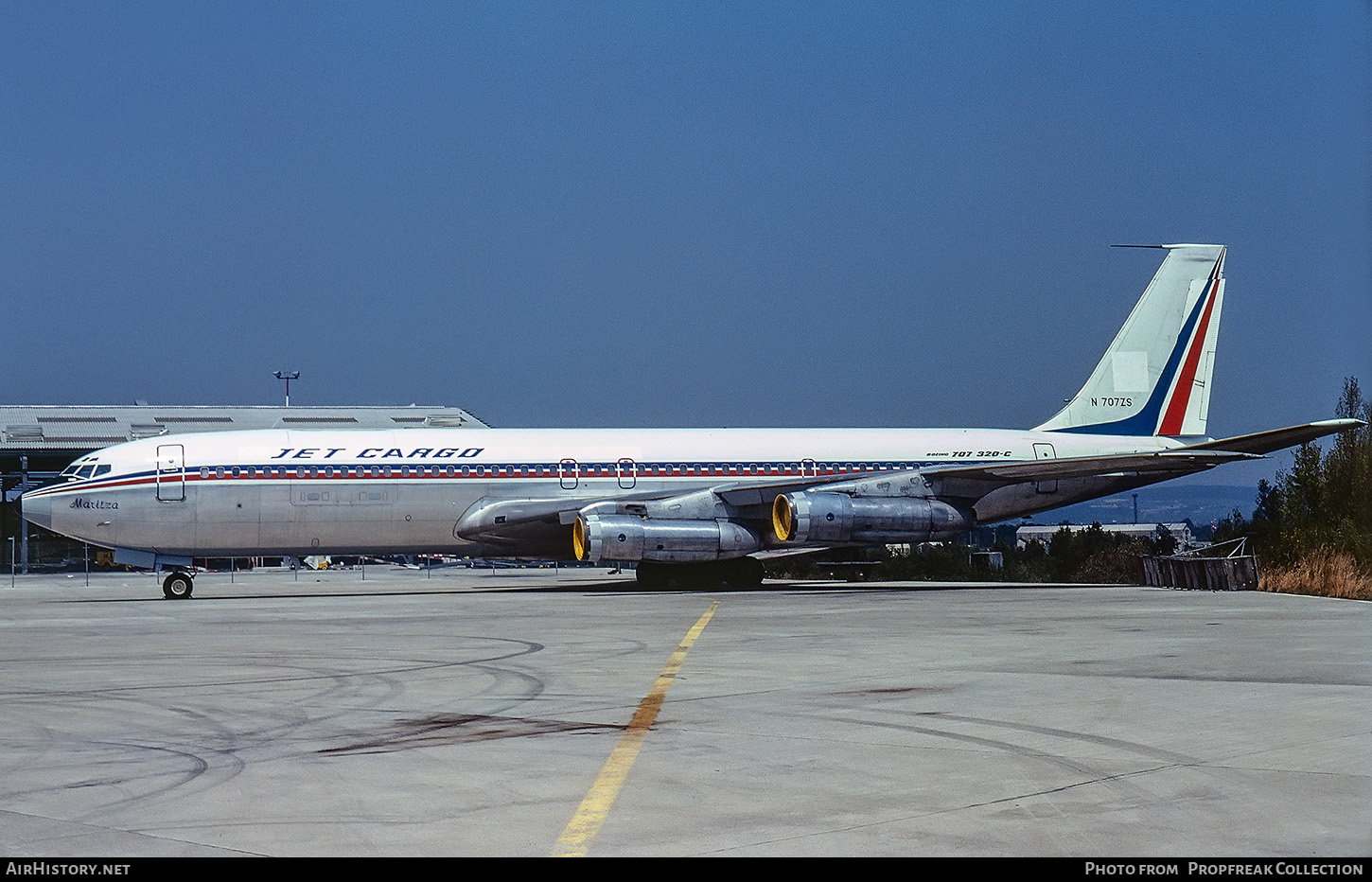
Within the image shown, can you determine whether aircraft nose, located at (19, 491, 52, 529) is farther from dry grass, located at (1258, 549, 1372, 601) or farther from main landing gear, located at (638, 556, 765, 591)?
dry grass, located at (1258, 549, 1372, 601)

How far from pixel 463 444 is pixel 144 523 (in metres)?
7.26

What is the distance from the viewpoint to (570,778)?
330 inches

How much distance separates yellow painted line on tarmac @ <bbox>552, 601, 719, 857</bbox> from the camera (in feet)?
22.0

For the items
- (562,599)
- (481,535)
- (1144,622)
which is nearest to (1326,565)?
(1144,622)

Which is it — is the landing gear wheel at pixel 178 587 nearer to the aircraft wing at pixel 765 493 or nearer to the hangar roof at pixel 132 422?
the aircraft wing at pixel 765 493

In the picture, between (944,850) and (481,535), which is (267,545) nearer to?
(481,535)

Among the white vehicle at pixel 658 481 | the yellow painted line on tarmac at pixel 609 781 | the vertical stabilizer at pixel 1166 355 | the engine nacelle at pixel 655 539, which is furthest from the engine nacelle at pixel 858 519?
the yellow painted line on tarmac at pixel 609 781

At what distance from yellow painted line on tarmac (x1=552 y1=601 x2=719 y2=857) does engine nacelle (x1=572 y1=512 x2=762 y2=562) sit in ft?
57.8

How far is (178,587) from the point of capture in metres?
32.0

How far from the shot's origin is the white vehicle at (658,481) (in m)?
31.7

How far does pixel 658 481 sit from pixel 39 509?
14.1 m

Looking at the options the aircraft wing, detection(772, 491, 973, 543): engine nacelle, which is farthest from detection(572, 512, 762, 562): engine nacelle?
detection(772, 491, 973, 543): engine nacelle

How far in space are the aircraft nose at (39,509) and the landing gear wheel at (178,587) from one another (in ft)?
9.29

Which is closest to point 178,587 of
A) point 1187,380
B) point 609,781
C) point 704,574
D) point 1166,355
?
point 704,574
